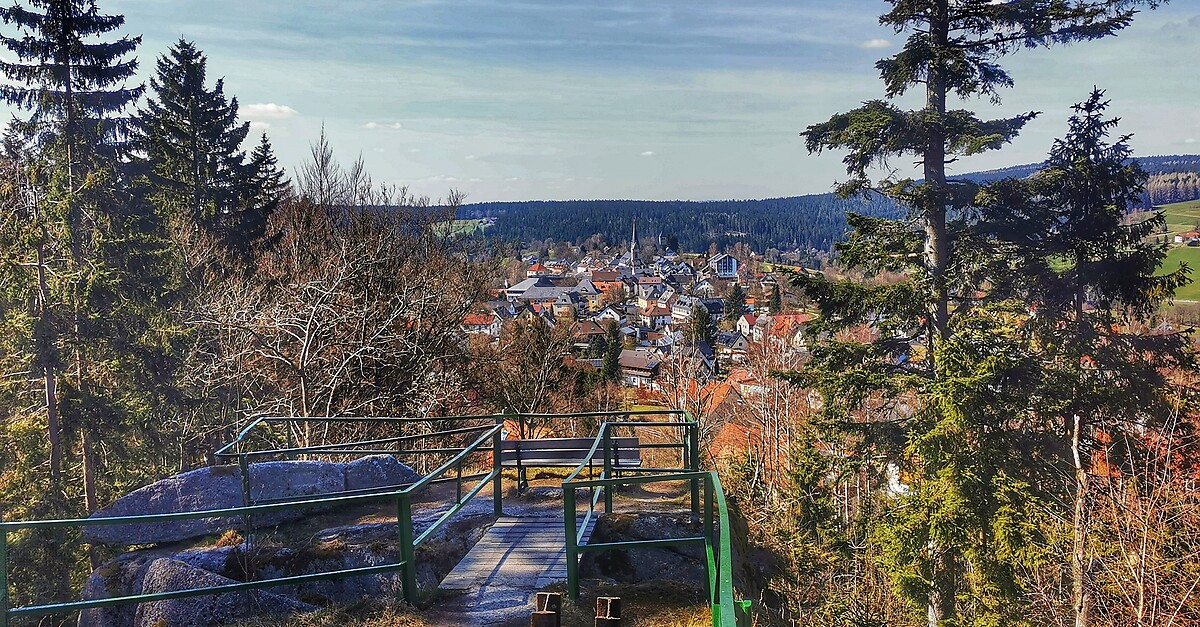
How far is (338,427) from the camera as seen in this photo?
15797mm

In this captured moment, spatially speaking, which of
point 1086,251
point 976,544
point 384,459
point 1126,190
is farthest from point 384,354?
point 1126,190

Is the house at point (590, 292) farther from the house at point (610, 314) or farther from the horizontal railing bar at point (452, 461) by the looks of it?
the horizontal railing bar at point (452, 461)

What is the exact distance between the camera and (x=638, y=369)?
236 feet

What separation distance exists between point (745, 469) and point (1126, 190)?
13.0 meters

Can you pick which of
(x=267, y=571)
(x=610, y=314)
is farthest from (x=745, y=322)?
(x=267, y=571)

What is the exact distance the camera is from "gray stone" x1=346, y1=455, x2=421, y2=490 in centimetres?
1009

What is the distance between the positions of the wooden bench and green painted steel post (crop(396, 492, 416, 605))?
12.0ft

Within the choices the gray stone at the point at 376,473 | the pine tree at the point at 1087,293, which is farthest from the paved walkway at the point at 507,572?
the pine tree at the point at 1087,293

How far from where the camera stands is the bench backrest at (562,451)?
32.2 ft

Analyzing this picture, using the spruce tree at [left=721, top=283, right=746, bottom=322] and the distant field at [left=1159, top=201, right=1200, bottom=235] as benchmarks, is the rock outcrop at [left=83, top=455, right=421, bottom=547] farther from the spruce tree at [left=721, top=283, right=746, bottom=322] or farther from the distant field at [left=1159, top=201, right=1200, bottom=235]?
the spruce tree at [left=721, top=283, right=746, bottom=322]

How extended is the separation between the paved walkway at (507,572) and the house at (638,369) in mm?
55974

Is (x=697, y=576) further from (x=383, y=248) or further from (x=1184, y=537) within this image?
(x=383, y=248)

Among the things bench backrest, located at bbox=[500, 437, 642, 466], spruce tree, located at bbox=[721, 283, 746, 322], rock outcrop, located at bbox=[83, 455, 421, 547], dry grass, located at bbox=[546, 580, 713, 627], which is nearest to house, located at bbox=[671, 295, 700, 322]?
spruce tree, located at bbox=[721, 283, 746, 322]

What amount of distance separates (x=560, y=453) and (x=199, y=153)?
2404 cm
